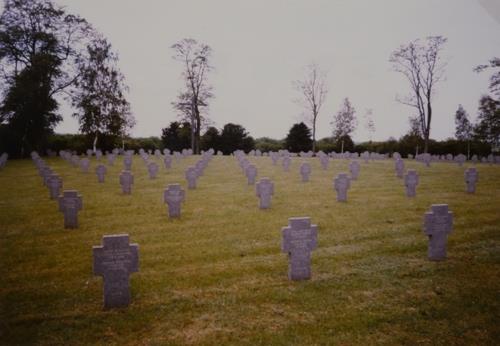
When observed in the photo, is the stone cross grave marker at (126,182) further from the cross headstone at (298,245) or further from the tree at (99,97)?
the tree at (99,97)

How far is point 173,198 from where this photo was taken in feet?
36.7

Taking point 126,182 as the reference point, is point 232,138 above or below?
above

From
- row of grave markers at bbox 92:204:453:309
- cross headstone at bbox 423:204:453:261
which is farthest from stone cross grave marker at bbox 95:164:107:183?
cross headstone at bbox 423:204:453:261

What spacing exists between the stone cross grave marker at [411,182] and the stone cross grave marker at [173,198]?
887cm

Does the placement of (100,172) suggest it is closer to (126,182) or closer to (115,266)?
(126,182)

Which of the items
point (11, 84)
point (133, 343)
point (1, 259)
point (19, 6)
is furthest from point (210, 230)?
point (11, 84)

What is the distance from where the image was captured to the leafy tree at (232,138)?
2375 inches

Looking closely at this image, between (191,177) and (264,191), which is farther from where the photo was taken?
(191,177)

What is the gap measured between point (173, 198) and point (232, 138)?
49.9 metres

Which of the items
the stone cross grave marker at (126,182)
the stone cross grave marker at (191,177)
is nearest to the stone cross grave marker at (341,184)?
the stone cross grave marker at (191,177)

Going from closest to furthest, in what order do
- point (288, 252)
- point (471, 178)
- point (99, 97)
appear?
point (288, 252) → point (471, 178) → point (99, 97)

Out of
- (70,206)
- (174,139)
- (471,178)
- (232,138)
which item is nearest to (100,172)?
(70,206)

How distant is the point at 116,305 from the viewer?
5.54 m

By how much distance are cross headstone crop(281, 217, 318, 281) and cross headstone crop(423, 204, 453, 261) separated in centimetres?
259
